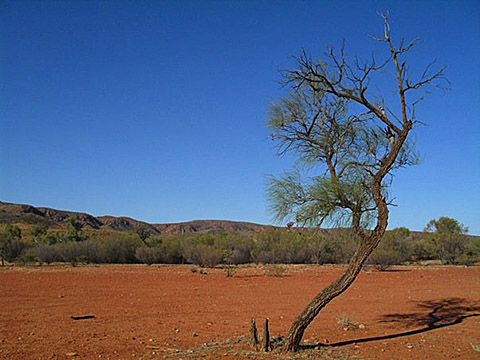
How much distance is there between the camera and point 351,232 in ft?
28.1

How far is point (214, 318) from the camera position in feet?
40.5

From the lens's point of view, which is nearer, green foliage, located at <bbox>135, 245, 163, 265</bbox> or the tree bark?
the tree bark

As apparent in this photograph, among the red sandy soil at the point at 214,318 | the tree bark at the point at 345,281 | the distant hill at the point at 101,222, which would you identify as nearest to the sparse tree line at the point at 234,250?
the red sandy soil at the point at 214,318

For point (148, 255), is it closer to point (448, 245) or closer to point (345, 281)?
point (448, 245)

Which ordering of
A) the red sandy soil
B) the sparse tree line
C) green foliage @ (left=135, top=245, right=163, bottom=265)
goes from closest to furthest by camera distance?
the red sandy soil
the sparse tree line
green foliage @ (left=135, top=245, right=163, bottom=265)

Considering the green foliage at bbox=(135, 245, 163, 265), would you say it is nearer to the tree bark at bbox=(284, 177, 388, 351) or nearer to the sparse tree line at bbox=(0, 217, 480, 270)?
the sparse tree line at bbox=(0, 217, 480, 270)

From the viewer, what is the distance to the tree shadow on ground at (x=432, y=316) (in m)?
9.89

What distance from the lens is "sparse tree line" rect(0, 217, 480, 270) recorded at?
37.0 meters

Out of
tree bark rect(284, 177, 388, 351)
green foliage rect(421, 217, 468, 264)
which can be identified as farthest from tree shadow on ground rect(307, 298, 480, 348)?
green foliage rect(421, 217, 468, 264)

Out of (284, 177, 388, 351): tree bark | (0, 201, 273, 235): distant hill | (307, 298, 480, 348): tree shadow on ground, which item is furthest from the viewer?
(0, 201, 273, 235): distant hill

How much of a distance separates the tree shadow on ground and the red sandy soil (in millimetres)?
27

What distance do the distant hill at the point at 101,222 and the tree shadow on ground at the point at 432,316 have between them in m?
63.7

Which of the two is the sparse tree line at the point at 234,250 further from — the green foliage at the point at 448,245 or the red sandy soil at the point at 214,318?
the red sandy soil at the point at 214,318

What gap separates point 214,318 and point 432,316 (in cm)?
637
